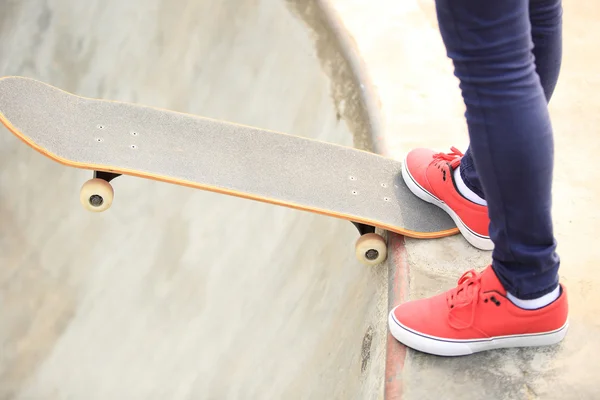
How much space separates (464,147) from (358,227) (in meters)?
0.50

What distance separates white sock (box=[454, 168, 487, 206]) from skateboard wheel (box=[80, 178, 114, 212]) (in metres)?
0.89

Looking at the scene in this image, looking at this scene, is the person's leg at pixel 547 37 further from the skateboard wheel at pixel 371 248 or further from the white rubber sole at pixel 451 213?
the skateboard wheel at pixel 371 248

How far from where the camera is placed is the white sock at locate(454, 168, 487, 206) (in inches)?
60.5

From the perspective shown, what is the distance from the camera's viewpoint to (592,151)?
1909 millimetres

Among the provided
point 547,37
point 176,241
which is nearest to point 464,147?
point 547,37

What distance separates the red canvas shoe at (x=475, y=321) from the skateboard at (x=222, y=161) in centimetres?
36

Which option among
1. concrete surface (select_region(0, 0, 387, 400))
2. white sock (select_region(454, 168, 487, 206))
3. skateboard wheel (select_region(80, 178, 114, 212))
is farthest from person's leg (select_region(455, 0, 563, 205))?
skateboard wheel (select_region(80, 178, 114, 212))

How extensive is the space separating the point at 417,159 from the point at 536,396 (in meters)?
→ 0.68

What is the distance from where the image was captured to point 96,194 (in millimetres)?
1766

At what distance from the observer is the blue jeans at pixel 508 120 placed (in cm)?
94

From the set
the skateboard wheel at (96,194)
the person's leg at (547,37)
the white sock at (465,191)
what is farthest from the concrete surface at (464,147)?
the skateboard wheel at (96,194)

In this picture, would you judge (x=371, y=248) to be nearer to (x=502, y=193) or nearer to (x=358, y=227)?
(x=358, y=227)

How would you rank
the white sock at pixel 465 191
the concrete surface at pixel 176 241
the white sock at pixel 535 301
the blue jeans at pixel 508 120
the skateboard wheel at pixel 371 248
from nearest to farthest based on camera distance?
the blue jeans at pixel 508 120 < the white sock at pixel 535 301 < the white sock at pixel 465 191 < the skateboard wheel at pixel 371 248 < the concrete surface at pixel 176 241

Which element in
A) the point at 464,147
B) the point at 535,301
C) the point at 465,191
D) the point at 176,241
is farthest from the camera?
the point at 176,241
